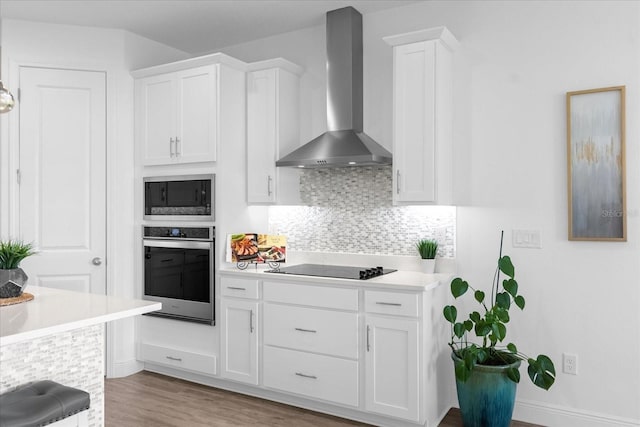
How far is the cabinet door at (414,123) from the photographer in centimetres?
304

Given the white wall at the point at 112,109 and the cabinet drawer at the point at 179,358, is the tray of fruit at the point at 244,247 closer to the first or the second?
the cabinet drawer at the point at 179,358

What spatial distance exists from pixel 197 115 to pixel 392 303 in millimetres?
1989

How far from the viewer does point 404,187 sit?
3.13 metres

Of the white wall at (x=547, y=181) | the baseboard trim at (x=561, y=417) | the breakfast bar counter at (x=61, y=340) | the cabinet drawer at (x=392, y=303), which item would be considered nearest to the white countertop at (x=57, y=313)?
the breakfast bar counter at (x=61, y=340)

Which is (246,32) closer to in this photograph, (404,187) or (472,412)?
(404,187)

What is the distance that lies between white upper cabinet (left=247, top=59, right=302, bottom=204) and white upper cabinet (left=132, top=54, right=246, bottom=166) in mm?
190

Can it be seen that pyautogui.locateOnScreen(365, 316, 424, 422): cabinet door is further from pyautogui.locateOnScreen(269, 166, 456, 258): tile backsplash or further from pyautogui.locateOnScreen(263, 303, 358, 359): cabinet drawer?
pyautogui.locateOnScreen(269, 166, 456, 258): tile backsplash

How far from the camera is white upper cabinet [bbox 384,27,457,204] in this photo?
9.95 ft

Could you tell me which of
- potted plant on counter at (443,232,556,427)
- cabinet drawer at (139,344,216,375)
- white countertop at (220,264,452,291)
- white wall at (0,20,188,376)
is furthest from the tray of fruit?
potted plant on counter at (443,232,556,427)

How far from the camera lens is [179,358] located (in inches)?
149

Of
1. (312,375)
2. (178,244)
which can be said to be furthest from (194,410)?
(178,244)

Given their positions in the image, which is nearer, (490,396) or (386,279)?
(490,396)

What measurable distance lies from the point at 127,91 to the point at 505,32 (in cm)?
285

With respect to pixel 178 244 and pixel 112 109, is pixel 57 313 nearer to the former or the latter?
pixel 178 244
